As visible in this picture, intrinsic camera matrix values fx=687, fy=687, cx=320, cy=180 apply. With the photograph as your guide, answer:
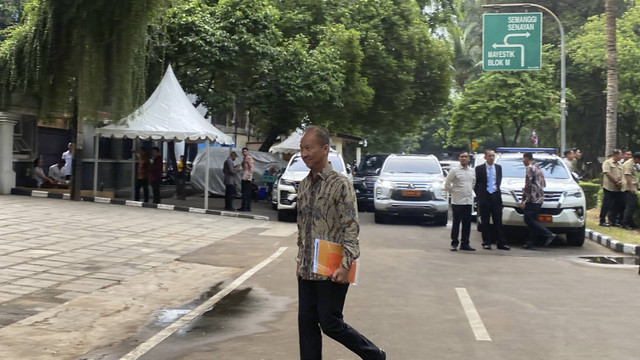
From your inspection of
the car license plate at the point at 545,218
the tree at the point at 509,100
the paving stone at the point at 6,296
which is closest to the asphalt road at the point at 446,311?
the car license plate at the point at 545,218

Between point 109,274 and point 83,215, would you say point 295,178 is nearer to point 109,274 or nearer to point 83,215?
point 83,215

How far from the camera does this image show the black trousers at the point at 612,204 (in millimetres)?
16359

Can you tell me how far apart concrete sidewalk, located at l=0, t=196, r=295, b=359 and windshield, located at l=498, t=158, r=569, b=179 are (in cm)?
518

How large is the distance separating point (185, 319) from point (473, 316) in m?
2.97

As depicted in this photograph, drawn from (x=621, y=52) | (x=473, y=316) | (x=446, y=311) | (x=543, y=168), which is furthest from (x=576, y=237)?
(x=621, y=52)

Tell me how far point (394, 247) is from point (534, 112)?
71.6 ft

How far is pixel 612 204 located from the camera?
54.5 ft

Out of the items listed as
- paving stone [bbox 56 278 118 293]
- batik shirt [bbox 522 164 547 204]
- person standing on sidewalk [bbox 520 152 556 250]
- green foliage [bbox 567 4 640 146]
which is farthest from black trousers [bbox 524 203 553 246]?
green foliage [bbox 567 4 640 146]

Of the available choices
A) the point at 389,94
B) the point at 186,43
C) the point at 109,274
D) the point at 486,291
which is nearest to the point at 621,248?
the point at 486,291

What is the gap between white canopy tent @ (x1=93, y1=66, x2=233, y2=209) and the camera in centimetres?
1822

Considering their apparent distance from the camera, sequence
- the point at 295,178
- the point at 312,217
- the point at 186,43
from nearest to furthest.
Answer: the point at 312,217, the point at 295,178, the point at 186,43

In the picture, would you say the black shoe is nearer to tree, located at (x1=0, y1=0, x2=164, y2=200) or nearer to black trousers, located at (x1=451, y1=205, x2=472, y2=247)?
black trousers, located at (x1=451, y1=205, x2=472, y2=247)

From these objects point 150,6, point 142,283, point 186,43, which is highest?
point 186,43

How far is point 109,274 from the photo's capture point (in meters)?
9.46
